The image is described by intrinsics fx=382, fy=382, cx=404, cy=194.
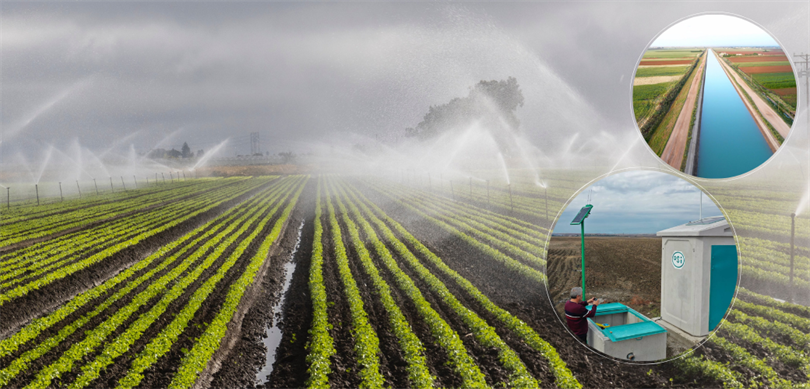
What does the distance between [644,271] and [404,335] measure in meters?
4.96

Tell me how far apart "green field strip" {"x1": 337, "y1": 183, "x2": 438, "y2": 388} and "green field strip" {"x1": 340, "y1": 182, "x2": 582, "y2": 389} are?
152 centimetres

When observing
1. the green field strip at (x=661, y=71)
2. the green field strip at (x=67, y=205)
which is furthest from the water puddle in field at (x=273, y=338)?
the green field strip at (x=67, y=205)

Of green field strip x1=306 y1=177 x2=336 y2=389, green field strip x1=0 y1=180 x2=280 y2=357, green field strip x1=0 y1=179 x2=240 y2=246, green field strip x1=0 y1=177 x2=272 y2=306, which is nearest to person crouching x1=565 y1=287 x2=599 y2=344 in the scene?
green field strip x1=306 y1=177 x2=336 y2=389

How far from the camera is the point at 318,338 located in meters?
7.45

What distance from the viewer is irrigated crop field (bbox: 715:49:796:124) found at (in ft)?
11.3

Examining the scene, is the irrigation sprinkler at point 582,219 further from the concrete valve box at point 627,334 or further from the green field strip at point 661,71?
the green field strip at point 661,71

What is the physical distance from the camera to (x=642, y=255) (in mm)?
3549

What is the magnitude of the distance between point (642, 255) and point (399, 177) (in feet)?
93.5

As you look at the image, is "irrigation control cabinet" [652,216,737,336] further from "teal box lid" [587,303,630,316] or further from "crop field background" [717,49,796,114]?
"crop field background" [717,49,796,114]

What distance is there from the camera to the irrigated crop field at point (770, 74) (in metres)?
3.44

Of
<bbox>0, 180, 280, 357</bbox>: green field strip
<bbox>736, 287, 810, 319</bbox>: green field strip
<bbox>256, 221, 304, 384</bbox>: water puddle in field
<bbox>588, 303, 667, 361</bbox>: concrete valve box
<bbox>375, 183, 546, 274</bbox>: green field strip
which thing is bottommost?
<bbox>256, 221, 304, 384</bbox>: water puddle in field

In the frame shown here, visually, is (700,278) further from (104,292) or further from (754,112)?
(104,292)

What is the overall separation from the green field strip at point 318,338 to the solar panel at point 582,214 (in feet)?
15.1

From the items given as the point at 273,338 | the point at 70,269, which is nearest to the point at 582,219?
the point at 273,338
